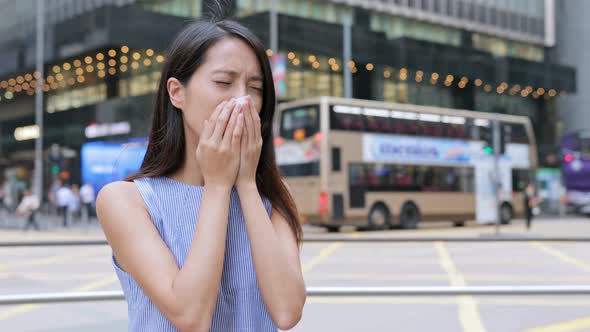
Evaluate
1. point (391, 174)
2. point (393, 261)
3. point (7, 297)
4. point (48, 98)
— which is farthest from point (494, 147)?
point (48, 98)

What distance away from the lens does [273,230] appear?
4.97 ft

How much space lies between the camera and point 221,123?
4.63ft

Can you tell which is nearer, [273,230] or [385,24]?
[273,230]

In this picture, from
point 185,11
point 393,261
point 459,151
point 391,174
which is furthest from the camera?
point 185,11

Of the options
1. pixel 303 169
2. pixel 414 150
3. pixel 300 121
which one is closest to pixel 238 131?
pixel 303 169

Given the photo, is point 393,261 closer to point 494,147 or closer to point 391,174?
point 494,147

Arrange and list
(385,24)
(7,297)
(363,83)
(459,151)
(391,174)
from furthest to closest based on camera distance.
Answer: (385,24) → (363,83) → (459,151) → (391,174) → (7,297)

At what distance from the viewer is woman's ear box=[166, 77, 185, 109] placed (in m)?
1.59

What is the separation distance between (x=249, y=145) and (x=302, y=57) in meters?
32.8

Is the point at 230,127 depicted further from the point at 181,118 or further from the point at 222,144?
the point at 181,118

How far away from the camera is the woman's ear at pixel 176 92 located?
1587 mm

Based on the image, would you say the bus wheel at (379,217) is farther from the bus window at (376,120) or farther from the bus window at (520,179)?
the bus window at (520,179)

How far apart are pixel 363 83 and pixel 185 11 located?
9382mm

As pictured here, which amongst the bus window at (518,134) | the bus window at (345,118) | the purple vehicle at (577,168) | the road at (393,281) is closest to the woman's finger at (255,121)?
the road at (393,281)
